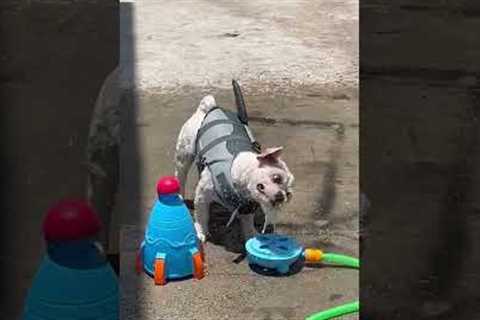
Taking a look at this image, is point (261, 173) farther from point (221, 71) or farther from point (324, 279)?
point (221, 71)

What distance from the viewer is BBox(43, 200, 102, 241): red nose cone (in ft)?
6.12

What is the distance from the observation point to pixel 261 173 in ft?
10.0

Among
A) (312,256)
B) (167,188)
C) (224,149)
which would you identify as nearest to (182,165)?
(224,149)

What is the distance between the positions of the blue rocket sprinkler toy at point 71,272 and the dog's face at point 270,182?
3.62 ft

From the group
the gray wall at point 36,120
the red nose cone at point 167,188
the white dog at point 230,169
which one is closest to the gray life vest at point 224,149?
the white dog at point 230,169

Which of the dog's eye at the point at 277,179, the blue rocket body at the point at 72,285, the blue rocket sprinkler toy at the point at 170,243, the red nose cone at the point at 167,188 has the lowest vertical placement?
the blue rocket sprinkler toy at the point at 170,243

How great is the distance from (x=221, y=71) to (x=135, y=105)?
682mm

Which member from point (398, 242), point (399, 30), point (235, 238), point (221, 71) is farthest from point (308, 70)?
point (398, 242)

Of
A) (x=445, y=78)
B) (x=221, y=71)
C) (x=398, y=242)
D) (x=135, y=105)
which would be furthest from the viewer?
(x=221, y=71)

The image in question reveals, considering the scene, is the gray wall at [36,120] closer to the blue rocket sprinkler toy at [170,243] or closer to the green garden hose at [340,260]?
the blue rocket sprinkler toy at [170,243]

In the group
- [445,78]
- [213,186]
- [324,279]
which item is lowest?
[324,279]

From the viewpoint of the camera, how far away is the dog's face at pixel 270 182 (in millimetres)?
3035

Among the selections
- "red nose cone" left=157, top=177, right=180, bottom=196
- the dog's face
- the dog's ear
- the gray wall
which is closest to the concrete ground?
"red nose cone" left=157, top=177, right=180, bottom=196

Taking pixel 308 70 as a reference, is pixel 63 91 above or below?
above
